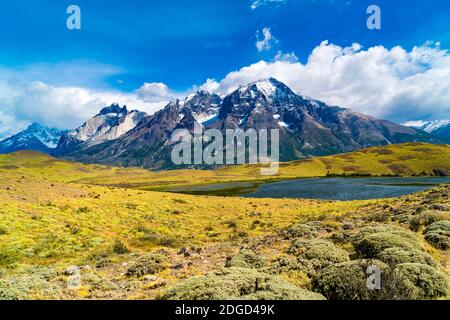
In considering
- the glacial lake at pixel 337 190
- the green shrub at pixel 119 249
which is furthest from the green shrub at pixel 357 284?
the glacial lake at pixel 337 190

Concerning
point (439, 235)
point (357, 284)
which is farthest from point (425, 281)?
point (439, 235)

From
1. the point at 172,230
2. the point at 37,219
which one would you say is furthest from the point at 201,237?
the point at 37,219

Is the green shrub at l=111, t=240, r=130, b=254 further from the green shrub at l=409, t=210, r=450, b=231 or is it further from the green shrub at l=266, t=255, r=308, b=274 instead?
the green shrub at l=409, t=210, r=450, b=231

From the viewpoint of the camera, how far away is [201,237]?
33438 mm

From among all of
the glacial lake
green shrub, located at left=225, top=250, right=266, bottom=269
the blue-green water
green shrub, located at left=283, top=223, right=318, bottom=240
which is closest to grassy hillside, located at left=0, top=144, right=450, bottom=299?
green shrub, located at left=283, top=223, right=318, bottom=240

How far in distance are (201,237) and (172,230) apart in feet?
17.9

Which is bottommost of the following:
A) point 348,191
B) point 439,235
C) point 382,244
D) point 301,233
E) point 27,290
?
point 348,191

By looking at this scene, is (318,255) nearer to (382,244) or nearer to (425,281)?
(382,244)

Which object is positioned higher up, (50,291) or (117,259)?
(50,291)

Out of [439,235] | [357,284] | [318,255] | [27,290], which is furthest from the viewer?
[439,235]

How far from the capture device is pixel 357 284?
37.8 ft

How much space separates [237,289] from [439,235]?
1586 centimetres
